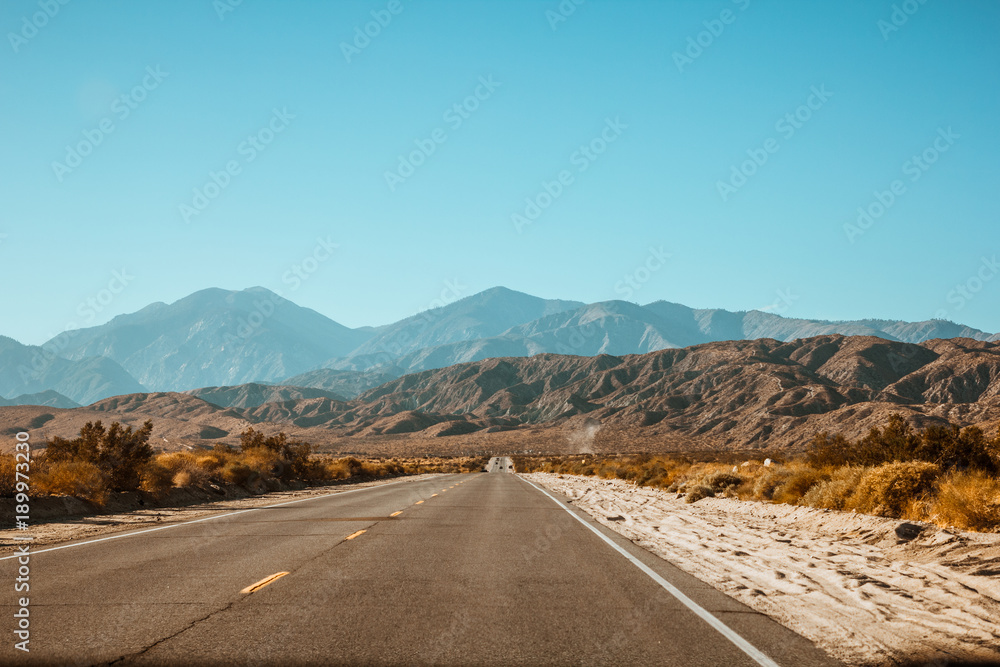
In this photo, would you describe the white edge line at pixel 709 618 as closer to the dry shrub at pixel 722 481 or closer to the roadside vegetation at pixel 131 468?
the dry shrub at pixel 722 481

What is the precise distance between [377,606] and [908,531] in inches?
345

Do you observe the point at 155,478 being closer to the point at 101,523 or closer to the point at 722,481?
the point at 101,523

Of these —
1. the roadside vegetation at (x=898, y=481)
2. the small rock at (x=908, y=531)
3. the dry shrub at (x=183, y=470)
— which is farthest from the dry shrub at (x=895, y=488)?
the dry shrub at (x=183, y=470)

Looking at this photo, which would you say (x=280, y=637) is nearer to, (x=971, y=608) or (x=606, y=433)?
(x=971, y=608)

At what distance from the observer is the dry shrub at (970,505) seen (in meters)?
11.2

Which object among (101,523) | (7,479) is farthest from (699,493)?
(7,479)

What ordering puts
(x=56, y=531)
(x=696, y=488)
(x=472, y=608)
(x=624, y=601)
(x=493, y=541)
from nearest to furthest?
1. (x=472, y=608)
2. (x=624, y=601)
3. (x=493, y=541)
4. (x=56, y=531)
5. (x=696, y=488)

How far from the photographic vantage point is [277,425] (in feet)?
570

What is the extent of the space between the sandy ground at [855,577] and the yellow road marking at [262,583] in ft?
17.2

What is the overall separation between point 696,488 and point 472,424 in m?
143

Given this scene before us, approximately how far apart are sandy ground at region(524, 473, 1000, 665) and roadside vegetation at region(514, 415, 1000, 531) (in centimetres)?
61

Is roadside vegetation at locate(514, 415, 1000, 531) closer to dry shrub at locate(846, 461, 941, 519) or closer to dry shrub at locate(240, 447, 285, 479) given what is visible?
dry shrub at locate(846, 461, 941, 519)

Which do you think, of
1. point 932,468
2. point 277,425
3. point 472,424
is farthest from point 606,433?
point 932,468

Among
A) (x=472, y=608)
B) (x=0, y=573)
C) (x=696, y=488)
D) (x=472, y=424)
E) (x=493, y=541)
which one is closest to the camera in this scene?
(x=472, y=608)
